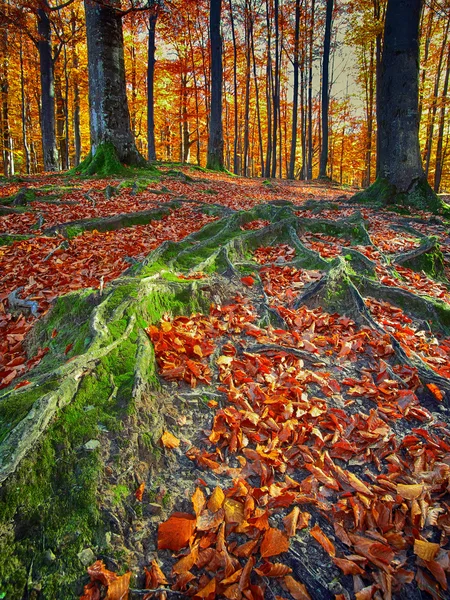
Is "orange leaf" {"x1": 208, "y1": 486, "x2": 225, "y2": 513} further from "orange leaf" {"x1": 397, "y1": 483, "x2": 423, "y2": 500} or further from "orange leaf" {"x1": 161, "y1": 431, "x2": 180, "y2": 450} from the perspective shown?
"orange leaf" {"x1": 397, "y1": 483, "x2": 423, "y2": 500}

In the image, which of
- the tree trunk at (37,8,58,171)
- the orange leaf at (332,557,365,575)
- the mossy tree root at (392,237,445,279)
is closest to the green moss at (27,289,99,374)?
the orange leaf at (332,557,365,575)

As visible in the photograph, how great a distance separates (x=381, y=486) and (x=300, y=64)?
83.4 feet

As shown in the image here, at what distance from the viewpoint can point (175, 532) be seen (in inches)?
63.4

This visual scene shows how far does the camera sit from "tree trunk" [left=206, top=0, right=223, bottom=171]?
48.2 feet

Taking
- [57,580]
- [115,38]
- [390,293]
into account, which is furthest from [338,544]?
[115,38]

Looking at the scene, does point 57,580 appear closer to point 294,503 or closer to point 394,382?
point 294,503

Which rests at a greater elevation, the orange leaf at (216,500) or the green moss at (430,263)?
the green moss at (430,263)

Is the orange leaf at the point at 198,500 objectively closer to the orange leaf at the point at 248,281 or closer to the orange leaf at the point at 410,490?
the orange leaf at the point at 410,490

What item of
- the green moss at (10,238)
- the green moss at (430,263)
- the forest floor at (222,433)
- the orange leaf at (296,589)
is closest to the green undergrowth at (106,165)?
the green moss at (10,238)

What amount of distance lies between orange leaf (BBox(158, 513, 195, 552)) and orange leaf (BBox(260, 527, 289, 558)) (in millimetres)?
334

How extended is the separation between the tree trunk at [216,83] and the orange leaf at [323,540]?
16.3 meters

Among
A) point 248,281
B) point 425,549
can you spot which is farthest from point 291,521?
point 248,281

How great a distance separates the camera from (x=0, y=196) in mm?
7602

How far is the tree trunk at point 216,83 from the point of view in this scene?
1469 cm
